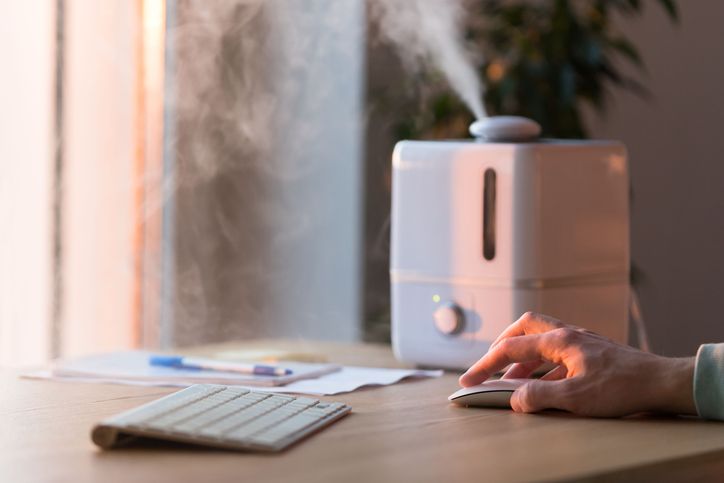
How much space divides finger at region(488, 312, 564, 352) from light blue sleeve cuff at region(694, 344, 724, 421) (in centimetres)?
19

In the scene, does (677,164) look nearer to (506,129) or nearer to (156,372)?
(506,129)

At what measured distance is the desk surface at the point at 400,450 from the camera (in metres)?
1.00

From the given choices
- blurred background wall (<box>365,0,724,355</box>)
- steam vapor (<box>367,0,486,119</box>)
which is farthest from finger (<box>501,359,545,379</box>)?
blurred background wall (<box>365,0,724,355</box>)

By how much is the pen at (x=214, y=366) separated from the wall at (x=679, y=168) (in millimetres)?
2426

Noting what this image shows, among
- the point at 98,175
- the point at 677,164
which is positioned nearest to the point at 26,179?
the point at 98,175

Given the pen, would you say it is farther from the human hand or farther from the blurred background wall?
the blurred background wall

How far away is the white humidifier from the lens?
1669 mm

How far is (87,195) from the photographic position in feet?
8.87

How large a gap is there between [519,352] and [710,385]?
23 cm

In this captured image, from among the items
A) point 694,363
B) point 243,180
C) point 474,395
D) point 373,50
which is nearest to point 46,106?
point 243,180

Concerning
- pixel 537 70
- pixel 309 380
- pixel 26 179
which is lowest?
pixel 309 380

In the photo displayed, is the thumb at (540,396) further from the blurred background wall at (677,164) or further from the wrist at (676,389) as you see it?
the blurred background wall at (677,164)

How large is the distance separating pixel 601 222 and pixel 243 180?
1.50 metres

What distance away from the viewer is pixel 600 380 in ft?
4.20
